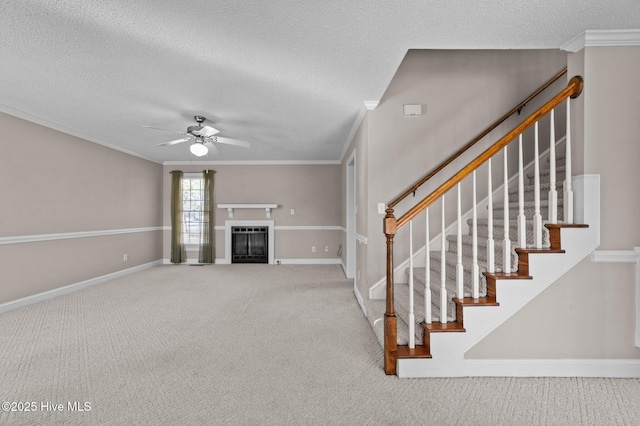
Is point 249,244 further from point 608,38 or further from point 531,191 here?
point 608,38

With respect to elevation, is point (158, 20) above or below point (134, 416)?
above

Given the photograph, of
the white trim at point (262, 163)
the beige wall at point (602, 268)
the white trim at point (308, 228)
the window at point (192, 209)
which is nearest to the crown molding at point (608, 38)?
the beige wall at point (602, 268)

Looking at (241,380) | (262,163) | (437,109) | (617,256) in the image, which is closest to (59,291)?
(241,380)

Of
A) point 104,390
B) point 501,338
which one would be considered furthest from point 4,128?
point 501,338

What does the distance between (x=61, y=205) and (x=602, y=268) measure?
6010 mm

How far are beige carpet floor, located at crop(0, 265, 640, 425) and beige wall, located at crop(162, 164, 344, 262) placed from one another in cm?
343

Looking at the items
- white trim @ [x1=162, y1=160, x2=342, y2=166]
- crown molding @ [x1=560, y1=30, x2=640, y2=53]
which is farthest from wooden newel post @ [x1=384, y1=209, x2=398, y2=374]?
white trim @ [x1=162, y1=160, x2=342, y2=166]

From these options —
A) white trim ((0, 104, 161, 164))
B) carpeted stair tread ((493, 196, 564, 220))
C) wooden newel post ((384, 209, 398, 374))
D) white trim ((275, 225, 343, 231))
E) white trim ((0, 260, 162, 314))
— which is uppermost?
white trim ((0, 104, 161, 164))

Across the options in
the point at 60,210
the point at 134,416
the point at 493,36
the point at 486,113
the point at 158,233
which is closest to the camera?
the point at 134,416

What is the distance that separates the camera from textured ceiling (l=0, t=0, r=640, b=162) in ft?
6.10

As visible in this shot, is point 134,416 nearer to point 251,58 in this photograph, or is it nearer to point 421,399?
point 421,399

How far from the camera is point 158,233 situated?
6957 mm

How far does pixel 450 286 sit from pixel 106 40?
124 inches

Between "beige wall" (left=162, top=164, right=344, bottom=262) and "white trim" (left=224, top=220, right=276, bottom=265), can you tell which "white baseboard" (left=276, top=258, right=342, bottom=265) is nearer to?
"beige wall" (left=162, top=164, right=344, bottom=262)
